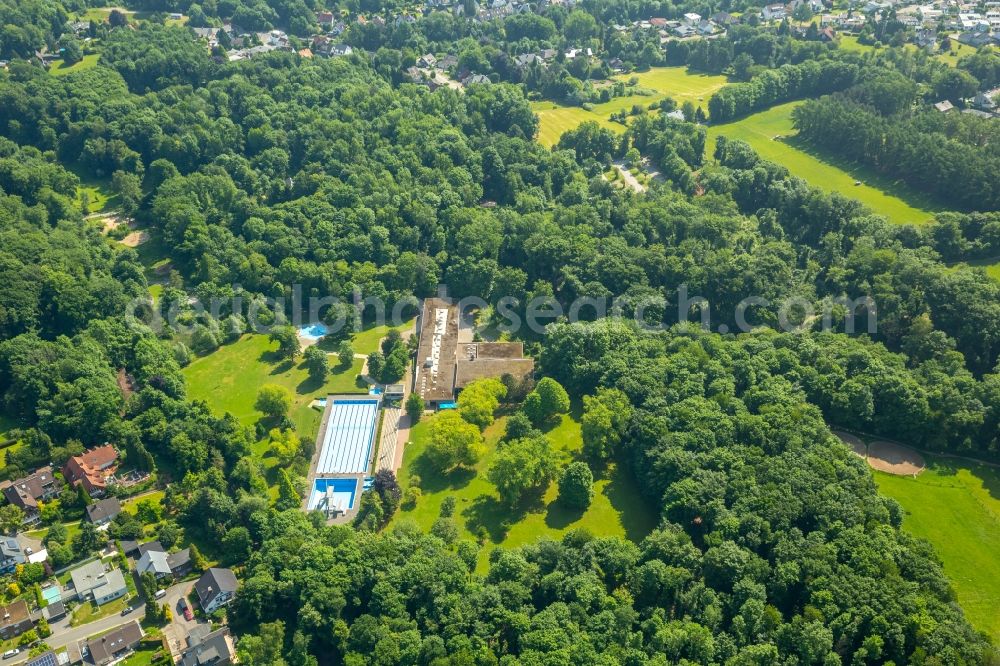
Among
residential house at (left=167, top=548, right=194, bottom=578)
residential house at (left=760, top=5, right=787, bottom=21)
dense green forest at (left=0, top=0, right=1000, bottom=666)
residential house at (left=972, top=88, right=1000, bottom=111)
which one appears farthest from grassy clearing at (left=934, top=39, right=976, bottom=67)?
residential house at (left=167, top=548, right=194, bottom=578)

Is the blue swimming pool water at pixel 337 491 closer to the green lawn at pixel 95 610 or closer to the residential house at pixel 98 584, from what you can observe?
the residential house at pixel 98 584

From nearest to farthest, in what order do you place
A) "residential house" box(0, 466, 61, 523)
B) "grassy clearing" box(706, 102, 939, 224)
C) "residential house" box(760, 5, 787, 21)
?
"residential house" box(0, 466, 61, 523) → "grassy clearing" box(706, 102, 939, 224) → "residential house" box(760, 5, 787, 21)

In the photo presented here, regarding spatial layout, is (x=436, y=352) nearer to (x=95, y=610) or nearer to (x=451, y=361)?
(x=451, y=361)

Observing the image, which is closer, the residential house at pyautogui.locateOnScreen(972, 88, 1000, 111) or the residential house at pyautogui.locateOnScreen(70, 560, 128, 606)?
the residential house at pyautogui.locateOnScreen(70, 560, 128, 606)

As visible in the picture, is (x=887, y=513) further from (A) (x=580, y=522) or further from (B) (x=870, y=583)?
(A) (x=580, y=522)

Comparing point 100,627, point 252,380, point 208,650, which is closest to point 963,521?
point 208,650

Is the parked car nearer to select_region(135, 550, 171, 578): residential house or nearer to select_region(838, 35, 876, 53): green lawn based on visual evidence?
select_region(135, 550, 171, 578): residential house
